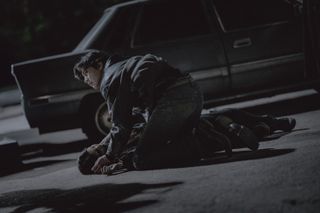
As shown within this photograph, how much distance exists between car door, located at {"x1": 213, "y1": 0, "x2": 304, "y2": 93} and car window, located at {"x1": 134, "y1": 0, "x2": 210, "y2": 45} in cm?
31

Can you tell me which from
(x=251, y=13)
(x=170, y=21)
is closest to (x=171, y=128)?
(x=170, y=21)

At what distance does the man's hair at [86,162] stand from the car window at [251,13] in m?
3.18

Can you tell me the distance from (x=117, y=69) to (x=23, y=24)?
23797mm

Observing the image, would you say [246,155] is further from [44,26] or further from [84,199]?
[44,26]

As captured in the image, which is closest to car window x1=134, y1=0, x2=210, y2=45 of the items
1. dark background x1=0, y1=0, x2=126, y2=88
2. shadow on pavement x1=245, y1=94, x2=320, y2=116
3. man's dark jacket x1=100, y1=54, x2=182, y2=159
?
shadow on pavement x1=245, y1=94, x2=320, y2=116

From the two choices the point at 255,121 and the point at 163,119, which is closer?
the point at 163,119

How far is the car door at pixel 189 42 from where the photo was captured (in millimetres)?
8148

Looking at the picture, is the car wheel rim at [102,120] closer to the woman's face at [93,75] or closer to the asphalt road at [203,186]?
the asphalt road at [203,186]

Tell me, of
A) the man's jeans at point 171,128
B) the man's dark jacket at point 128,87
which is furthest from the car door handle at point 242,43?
the man's dark jacket at point 128,87

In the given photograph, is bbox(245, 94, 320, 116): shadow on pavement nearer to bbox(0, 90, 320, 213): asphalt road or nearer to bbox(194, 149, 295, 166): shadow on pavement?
bbox(0, 90, 320, 213): asphalt road

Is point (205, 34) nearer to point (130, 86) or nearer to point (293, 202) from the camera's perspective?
point (130, 86)

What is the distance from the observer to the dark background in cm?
2725

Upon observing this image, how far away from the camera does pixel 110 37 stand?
8.33m

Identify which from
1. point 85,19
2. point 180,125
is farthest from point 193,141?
point 85,19
